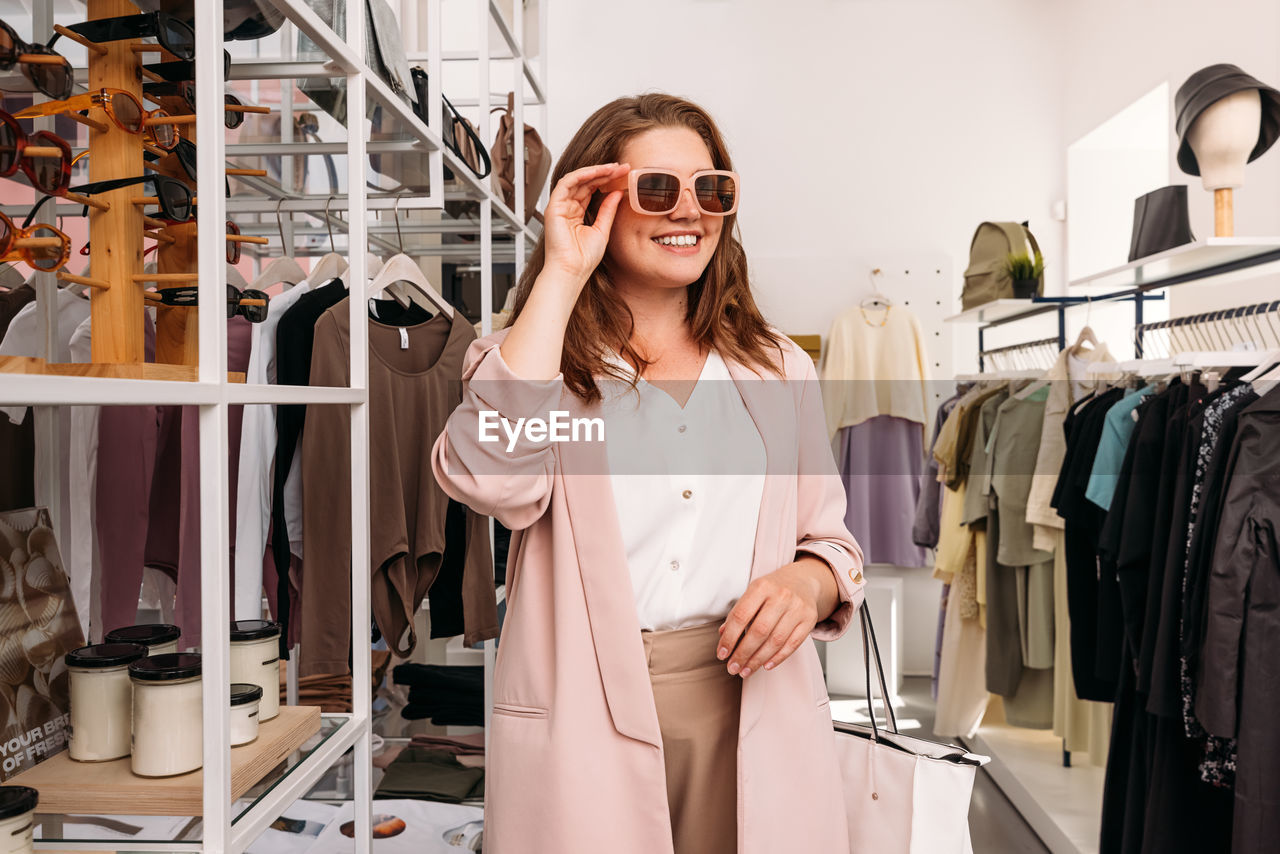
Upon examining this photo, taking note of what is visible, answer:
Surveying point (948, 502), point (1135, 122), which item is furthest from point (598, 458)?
point (1135, 122)

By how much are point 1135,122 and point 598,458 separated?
4250 mm

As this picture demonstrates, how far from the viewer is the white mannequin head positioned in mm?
2236

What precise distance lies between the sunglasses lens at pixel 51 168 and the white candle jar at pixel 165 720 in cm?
45

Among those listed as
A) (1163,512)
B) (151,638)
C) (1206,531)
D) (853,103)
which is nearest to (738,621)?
(151,638)

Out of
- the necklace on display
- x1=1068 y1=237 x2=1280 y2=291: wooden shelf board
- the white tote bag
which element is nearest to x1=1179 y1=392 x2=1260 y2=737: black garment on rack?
x1=1068 y1=237 x2=1280 y2=291: wooden shelf board

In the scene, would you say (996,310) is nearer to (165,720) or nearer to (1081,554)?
(1081,554)

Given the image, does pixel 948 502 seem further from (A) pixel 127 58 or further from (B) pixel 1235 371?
(A) pixel 127 58

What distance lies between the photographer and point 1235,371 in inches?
84.2

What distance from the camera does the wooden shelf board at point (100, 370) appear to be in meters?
0.67

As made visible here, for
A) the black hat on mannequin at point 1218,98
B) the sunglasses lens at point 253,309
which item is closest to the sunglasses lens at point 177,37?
the sunglasses lens at point 253,309

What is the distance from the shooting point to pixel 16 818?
76 cm

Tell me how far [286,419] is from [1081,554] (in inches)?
88.1

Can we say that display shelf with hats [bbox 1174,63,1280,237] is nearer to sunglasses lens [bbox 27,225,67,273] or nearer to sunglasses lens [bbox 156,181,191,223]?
sunglasses lens [bbox 156,181,191,223]

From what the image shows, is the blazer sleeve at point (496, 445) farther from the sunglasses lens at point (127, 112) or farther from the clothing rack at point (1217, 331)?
the clothing rack at point (1217, 331)
